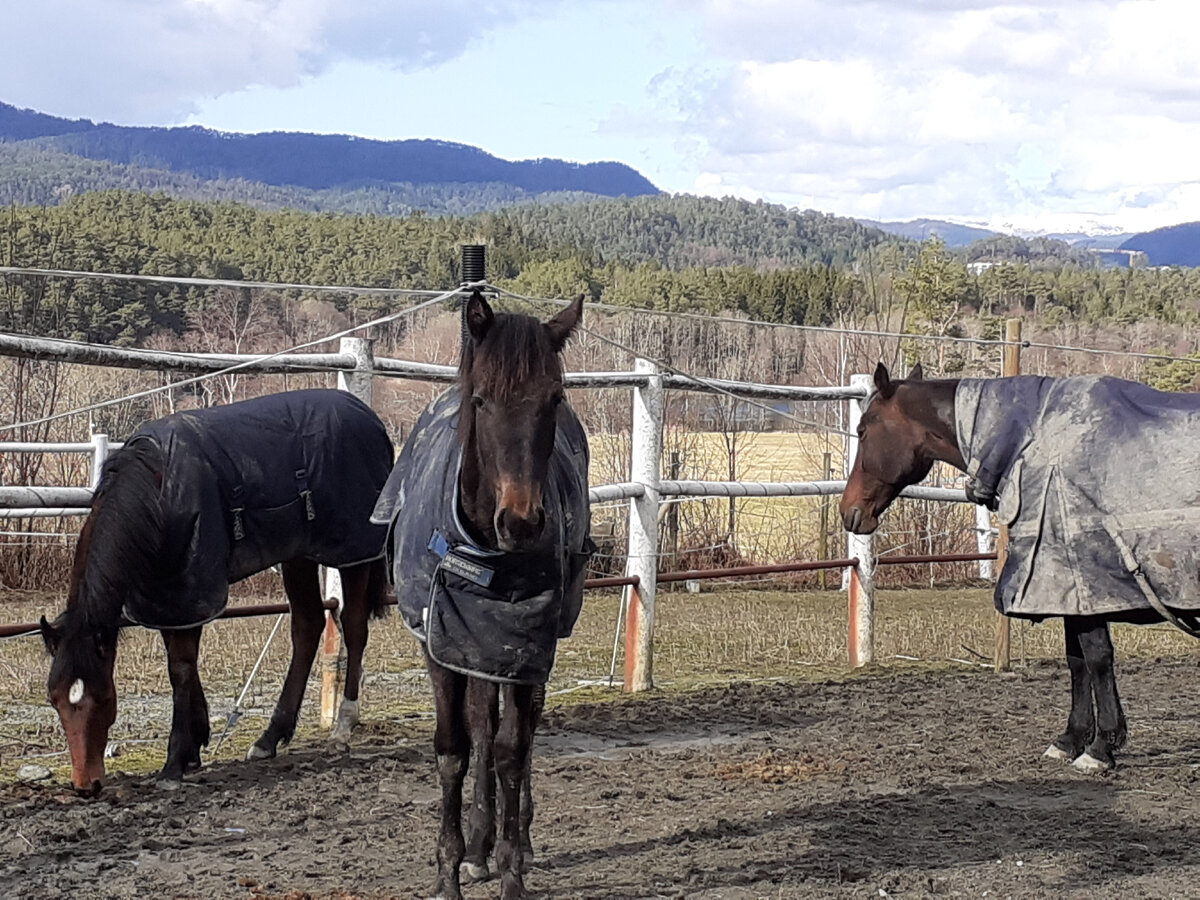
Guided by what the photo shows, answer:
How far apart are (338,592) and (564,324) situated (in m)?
3.08

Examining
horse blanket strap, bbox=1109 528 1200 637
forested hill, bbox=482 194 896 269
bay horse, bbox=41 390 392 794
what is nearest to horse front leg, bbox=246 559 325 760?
bay horse, bbox=41 390 392 794

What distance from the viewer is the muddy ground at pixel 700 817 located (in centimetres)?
421

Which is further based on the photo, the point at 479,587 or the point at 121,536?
the point at 121,536

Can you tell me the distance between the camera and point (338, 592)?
6.55 meters

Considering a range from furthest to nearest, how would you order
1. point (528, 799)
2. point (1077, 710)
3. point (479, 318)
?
point (1077, 710) < point (528, 799) < point (479, 318)

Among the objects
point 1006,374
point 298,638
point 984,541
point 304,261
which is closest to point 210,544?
point 298,638

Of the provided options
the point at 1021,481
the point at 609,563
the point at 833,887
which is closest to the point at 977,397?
the point at 1021,481

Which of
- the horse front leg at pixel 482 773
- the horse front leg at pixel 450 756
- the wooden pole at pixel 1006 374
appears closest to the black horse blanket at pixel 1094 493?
the wooden pole at pixel 1006 374

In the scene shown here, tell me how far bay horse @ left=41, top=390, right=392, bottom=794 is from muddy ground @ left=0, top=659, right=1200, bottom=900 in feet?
1.01

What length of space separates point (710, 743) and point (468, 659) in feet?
8.71

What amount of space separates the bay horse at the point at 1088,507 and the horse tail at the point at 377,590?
2.75m

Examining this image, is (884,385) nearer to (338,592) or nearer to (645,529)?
(645,529)

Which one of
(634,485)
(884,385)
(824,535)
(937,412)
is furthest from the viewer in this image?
(824,535)

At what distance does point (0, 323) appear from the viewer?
103 feet
